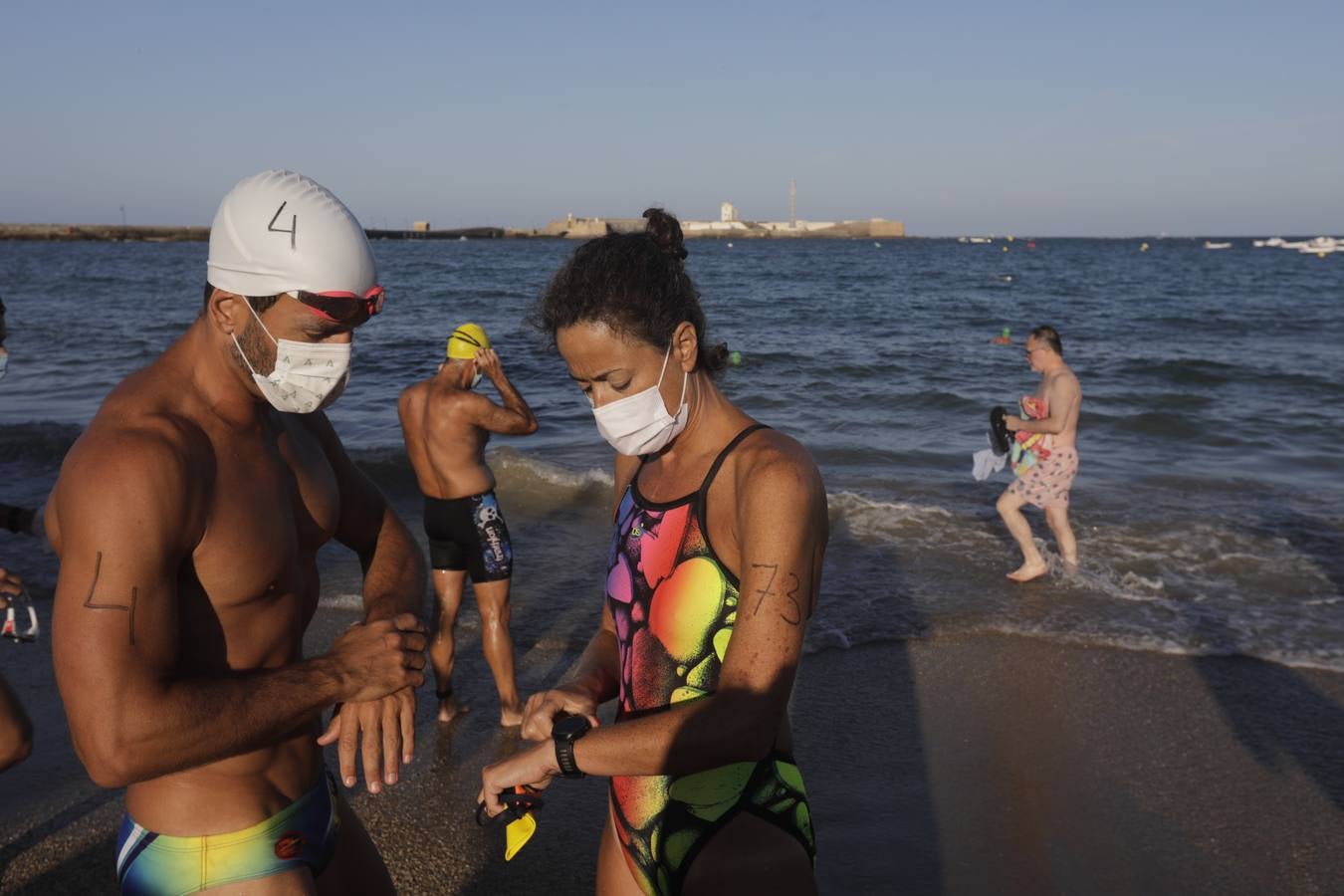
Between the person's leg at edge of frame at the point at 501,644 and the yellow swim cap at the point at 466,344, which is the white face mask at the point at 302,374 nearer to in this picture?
the person's leg at edge of frame at the point at 501,644

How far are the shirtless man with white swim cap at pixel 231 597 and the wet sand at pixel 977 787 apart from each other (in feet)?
6.76

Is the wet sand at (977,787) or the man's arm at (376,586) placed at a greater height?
the man's arm at (376,586)

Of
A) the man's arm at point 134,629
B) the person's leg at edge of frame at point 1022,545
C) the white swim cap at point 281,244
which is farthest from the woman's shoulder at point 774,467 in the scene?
the person's leg at edge of frame at point 1022,545

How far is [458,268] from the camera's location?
5356 cm

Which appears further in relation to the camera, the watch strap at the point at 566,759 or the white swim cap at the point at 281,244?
the white swim cap at the point at 281,244

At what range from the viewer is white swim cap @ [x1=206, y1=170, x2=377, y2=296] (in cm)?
218

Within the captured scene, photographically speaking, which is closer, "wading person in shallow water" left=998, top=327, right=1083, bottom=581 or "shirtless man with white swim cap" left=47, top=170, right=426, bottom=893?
"shirtless man with white swim cap" left=47, top=170, right=426, bottom=893

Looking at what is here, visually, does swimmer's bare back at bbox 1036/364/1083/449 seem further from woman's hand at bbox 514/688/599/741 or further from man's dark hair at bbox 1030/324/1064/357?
woman's hand at bbox 514/688/599/741

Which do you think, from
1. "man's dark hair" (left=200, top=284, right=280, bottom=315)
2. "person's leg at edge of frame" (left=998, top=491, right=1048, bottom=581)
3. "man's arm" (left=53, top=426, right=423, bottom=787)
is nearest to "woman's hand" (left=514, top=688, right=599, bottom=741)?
"man's arm" (left=53, top=426, right=423, bottom=787)

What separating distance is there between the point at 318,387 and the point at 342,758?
33.9 inches

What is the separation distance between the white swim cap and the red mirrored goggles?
11 millimetres

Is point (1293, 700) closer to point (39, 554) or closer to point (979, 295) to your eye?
point (39, 554)

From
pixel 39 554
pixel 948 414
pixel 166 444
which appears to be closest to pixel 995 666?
pixel 166 444

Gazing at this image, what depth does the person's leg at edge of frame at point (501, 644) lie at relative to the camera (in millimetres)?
5684
